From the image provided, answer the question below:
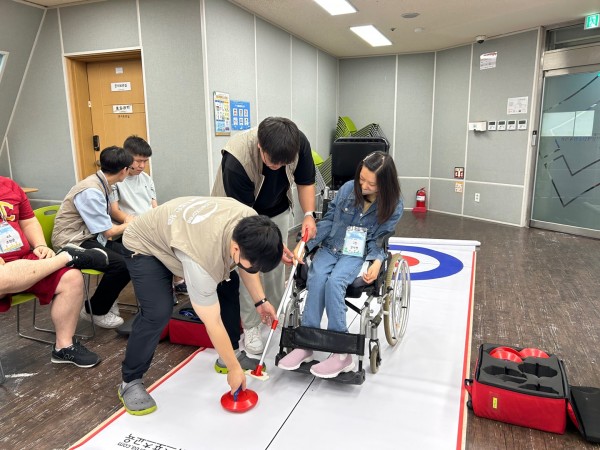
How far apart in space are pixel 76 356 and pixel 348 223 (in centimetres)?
168

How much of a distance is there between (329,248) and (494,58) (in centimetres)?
501

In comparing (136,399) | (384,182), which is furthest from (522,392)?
(136,399)

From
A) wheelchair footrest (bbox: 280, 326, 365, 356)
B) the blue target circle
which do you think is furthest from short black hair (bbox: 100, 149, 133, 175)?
the blue target circle

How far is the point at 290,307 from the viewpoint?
2.40 metres

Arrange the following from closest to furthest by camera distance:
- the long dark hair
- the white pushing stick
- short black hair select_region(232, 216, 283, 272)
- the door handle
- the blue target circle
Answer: short black hair select_region(232, 216, 283, 272)
the white pushing stick
the long dark hair
the blue target circle
the door handle

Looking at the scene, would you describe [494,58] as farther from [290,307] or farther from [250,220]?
[250,220]

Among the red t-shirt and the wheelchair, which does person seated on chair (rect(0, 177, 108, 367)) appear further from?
the wheelchair

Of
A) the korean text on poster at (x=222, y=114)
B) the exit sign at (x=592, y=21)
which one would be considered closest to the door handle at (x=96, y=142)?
the korean text on poster at (x=222, y=114)

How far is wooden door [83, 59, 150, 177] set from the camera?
460 cm

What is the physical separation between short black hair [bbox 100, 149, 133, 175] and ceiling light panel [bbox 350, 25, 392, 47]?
3822 millimetres

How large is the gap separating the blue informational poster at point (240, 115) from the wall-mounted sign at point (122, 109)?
1.07 m

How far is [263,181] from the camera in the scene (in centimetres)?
251

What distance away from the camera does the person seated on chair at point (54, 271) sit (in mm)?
2445

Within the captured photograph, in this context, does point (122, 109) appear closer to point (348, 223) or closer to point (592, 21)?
point (348, 223)
